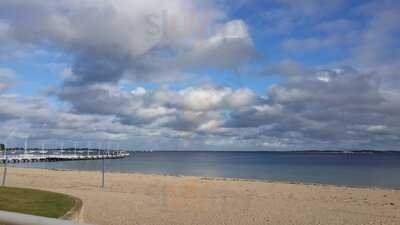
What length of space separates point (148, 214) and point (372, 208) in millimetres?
10405

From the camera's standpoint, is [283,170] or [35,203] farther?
[283,170]

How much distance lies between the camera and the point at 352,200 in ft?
77.3

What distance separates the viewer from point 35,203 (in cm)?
1129

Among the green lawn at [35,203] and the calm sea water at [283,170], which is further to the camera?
the calm sea water at [283,170]

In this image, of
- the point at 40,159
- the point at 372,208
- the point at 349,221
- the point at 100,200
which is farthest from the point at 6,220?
the point at 40,159

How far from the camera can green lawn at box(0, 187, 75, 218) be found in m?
9.94

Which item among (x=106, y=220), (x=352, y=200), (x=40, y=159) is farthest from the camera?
(x=40, y=159)

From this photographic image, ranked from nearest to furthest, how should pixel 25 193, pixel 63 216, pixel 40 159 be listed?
pixel 63 216
pixel 25 193
pixel 40 159

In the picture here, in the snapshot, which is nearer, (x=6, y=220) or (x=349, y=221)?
(x=6, y=220)

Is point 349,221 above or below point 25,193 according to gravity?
below

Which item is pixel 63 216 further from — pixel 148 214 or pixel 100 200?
pixel 100 200

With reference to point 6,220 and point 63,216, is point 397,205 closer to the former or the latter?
point 63,216

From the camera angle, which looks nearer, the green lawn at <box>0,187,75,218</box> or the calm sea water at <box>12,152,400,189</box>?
the green lawn at <box>0,187,75,218</box>

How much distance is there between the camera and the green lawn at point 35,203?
9938mm
